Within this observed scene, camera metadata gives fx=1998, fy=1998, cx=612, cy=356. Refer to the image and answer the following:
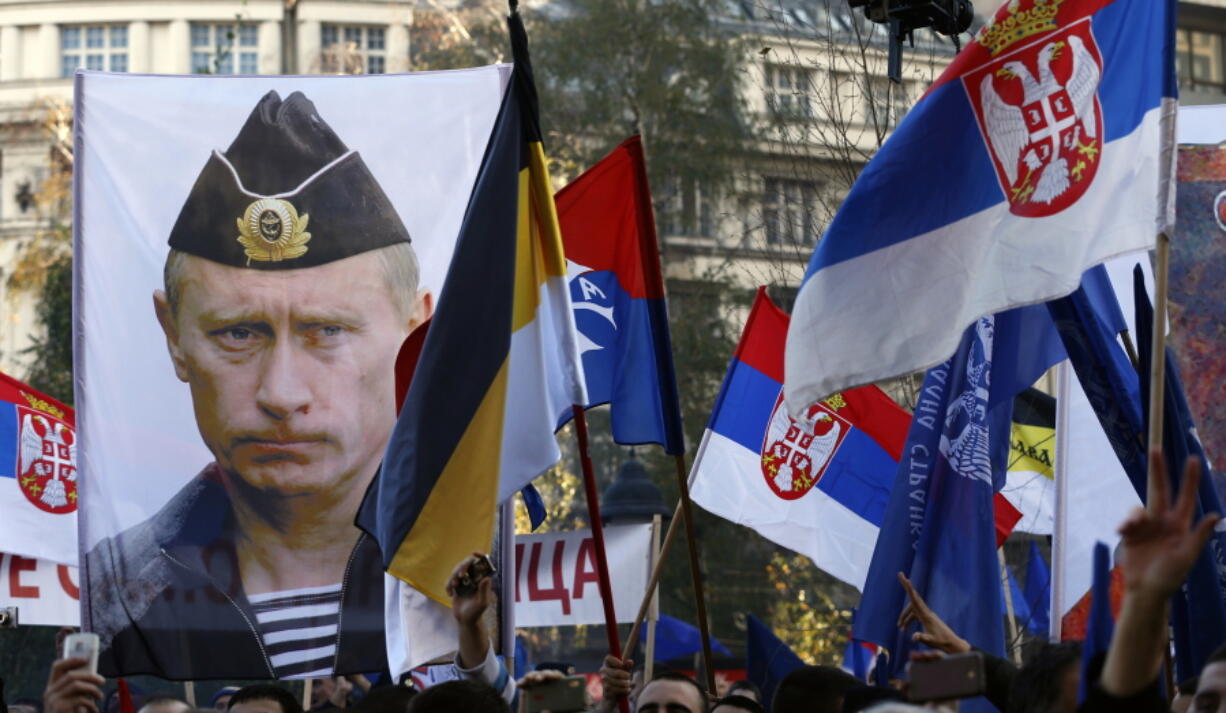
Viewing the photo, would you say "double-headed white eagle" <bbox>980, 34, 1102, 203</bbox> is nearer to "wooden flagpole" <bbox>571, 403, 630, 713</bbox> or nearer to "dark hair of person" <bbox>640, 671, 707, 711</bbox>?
"wooden flagpole" <bbox>571, 403, 630, 713</bbox>

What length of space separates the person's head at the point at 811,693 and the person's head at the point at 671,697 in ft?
1.22

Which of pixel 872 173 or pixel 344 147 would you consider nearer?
pixel 872 173

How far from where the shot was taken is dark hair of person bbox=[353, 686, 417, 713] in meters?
6.45

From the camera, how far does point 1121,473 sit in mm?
10539

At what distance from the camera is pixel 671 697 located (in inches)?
283

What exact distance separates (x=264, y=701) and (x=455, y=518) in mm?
1031

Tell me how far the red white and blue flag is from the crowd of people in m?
2.65

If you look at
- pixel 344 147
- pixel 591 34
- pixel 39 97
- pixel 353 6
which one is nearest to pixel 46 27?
pixel 39 97

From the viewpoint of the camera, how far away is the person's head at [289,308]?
9453 millimetres

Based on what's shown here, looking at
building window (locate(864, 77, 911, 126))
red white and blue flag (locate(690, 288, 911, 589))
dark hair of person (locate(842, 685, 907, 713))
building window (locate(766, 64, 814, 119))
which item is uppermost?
building window (locate(766, 64, 814, 119))

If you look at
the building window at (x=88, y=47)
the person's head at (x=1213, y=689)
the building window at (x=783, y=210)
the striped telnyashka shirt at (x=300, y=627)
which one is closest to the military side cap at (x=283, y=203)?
the striped telnyashka shirt at (x=300, y=627)

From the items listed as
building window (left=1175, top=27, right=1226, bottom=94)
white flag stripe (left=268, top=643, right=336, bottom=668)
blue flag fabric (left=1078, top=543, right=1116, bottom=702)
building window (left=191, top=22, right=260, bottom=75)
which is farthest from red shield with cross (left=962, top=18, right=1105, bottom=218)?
→ building window (left=191, top=22, right=260, bottom=75)

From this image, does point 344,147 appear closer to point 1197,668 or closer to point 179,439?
point 179,439

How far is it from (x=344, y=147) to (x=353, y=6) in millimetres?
54236
